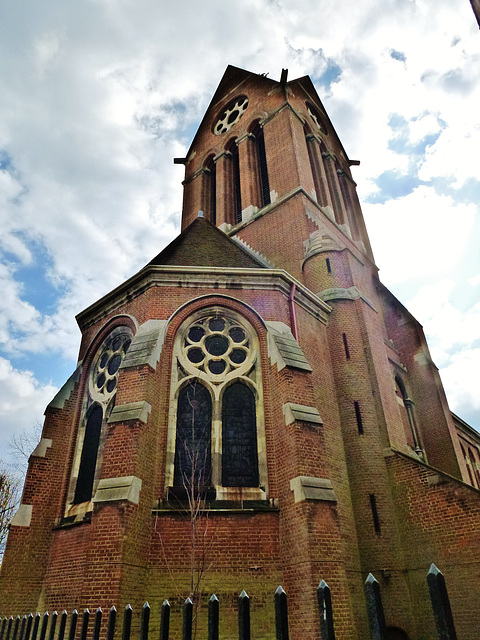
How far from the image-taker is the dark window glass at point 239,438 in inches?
378

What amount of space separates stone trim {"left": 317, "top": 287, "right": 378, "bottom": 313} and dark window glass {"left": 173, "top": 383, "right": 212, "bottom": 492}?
5488 mm

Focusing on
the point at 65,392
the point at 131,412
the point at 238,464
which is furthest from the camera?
the point at 65,392

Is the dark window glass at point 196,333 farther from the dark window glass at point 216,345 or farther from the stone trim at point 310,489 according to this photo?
the stone trim at point 310,489

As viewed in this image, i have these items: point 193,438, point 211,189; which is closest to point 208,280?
point 193,438

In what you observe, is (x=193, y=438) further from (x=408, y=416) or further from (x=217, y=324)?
(x=408, y=416)

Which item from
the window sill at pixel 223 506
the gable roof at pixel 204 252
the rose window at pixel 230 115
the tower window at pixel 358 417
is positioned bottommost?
the window sill at pixel 223 506

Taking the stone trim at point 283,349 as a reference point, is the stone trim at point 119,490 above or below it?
below

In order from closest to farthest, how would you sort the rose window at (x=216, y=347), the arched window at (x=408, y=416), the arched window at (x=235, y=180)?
the rose window at (x=216, y=347) < the arched window at (x=408, y=416) < the arched window at (x=235, y=180)

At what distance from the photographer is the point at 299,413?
9.45 m

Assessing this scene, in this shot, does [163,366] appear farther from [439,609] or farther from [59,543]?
[439,609]

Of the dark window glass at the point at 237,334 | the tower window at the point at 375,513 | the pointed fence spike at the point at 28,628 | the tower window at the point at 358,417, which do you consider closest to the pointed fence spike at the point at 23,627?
the pointed fence spike at the point at 28,628

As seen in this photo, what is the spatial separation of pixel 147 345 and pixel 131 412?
180 cm

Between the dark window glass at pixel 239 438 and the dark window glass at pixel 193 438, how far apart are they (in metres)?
0.39

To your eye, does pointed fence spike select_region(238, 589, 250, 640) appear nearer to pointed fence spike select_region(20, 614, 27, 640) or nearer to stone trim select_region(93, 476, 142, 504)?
pointed fence spike select_region(20, 614, 27, 640)
